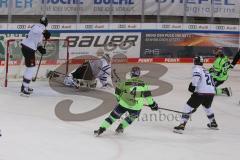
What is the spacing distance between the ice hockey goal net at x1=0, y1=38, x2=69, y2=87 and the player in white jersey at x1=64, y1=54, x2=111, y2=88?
1.04 metres

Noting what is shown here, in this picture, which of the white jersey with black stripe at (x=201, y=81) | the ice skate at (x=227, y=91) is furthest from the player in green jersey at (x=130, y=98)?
the ice skate at (x=227, y=91)

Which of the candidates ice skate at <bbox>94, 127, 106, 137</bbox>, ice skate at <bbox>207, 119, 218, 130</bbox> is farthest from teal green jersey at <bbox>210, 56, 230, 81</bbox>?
ice skate at <bbox>94, 127, 106, 137</bbox>

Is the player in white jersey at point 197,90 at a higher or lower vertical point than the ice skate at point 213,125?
higher

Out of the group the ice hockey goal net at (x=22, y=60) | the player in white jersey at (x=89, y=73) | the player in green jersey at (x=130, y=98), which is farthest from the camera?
the ice hockey goal net at (x=22, y=60)

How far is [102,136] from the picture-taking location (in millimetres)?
9734

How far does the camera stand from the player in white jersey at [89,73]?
13.7 metres

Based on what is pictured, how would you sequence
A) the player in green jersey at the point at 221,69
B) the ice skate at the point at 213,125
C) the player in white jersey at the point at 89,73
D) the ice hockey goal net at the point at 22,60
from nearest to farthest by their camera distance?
the ice skate at the point at 213,125
the player in white jersey at the point at 89,73
the player in green jersey at the point at 221,69
the ice hockey goal net at the point at 22,60

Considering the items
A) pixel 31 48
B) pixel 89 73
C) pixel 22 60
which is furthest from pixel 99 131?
pixel 22 60

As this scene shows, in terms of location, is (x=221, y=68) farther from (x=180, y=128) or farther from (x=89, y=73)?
(x=180, y=128)

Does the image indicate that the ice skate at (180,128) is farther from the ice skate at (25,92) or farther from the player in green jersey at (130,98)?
the ice skate at (25,92)

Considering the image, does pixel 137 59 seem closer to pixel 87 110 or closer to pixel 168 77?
pixel 168 77

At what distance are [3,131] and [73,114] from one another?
2086 millimetres

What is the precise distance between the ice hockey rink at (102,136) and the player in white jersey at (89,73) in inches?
20.7

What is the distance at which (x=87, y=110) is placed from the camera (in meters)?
12.0
